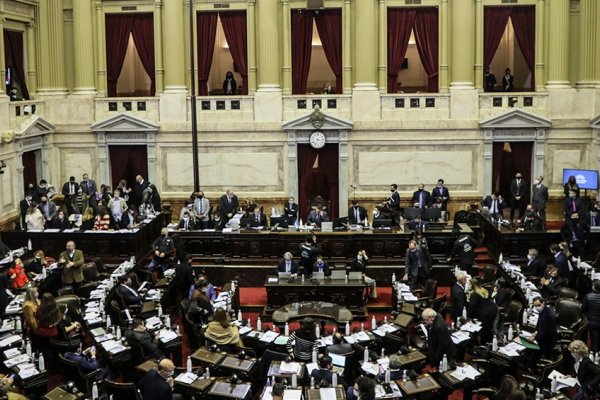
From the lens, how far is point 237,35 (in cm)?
2716

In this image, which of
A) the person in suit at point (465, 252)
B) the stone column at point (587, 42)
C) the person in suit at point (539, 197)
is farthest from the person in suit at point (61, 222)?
the stone column at point (587, 42)

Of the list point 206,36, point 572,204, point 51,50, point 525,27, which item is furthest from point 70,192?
point 525,27

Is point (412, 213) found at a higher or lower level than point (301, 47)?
lower

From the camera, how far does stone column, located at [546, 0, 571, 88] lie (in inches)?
1022

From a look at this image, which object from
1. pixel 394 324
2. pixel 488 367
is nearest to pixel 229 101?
pixel 394 324

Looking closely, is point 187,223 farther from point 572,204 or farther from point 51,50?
point 572,204

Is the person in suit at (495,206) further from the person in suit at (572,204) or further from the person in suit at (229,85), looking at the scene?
the person in suit at (229,85)

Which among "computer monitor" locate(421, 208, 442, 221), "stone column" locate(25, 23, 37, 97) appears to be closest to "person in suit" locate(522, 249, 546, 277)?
"computer monitor" locate(421, 208, 442, 221)

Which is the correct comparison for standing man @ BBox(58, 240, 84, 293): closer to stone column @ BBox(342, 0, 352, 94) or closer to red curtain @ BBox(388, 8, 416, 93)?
stone column @ BBox(342, 0, 352, 94)

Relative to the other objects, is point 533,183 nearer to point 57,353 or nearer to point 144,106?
point 144,106

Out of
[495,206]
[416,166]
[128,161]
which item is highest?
[128,161]

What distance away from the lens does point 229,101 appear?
87.9ft

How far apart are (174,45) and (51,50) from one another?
423cm

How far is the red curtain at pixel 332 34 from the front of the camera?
26.9 m
